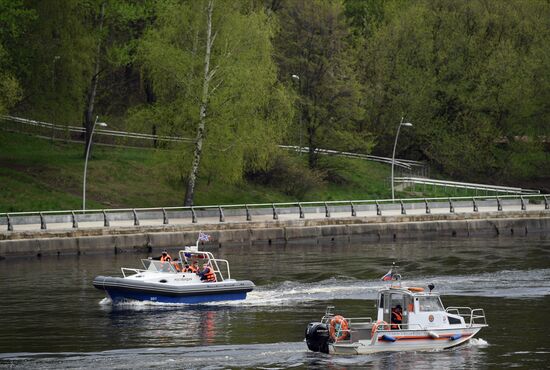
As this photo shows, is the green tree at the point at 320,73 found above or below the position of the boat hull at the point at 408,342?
above

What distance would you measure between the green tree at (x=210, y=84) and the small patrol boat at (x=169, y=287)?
27.9 meters

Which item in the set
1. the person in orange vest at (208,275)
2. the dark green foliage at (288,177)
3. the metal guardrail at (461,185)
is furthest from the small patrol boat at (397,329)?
the metal guardrail at (461,185)

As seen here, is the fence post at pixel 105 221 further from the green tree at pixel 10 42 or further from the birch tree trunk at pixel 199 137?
the green tree at pixel 10 42

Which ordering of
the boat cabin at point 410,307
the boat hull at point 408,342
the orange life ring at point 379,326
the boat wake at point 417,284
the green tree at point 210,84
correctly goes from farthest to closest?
1. the green tree at point 210,84
2. the boat wake at point 417,284
3. the boat cabin at point 410,307
4. the orange life ring at point 379,326
5. the boat hull at point 408,342

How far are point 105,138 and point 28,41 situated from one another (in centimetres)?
1545

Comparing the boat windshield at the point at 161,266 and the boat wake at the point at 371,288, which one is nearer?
the boat wake at the point at 371,288

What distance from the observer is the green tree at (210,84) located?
264ft

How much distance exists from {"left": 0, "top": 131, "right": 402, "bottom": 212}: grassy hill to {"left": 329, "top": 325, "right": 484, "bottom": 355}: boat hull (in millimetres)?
41524

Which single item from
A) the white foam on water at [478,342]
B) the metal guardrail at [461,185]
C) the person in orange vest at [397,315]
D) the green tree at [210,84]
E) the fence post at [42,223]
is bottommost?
the white foam on water at [478,342]

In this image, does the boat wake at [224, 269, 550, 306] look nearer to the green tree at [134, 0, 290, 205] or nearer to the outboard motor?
the outboard motor

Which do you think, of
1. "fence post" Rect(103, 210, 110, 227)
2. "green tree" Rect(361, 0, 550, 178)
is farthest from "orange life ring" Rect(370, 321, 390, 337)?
"green tree" Rect(361, 0, 550, 178)

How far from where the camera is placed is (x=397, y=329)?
41250 millimetres

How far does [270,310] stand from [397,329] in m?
10.1

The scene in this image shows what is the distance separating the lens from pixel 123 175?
87.4m
